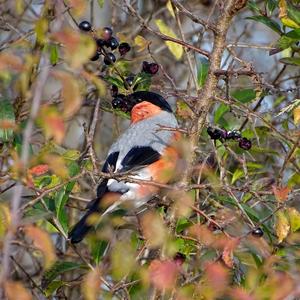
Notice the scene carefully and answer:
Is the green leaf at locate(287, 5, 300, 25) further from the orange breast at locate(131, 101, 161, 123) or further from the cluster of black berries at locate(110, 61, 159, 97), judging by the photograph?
the orange breast at locate(131, 101, 161, 123)

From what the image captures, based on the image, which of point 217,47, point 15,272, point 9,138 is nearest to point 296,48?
point 217,47

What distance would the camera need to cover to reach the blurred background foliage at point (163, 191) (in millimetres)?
1588

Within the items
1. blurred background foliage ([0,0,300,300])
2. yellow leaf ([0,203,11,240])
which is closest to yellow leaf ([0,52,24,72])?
blurred background foliage ([0,0,300,300])

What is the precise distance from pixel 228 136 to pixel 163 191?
35 cm

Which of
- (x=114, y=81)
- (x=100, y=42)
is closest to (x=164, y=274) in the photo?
(x=100, y=42)

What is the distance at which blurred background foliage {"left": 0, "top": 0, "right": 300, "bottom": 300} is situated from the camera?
1588 mm

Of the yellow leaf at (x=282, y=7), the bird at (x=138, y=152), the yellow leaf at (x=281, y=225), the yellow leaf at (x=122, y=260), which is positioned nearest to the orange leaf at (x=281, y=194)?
the yellow leaf at (x=281, y=225)

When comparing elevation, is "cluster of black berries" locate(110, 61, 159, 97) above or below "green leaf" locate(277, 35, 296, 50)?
below

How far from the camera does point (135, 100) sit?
321 cm

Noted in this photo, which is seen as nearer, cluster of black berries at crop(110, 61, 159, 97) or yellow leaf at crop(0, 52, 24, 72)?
yellow leaf at crop(0, 52, 24, 72)

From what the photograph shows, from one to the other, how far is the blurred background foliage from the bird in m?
0.08

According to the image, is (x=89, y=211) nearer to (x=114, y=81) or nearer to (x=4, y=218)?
(x=114, y=81)

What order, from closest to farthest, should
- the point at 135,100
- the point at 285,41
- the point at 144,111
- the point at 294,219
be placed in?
the point at 294,219, the point at 285,41, the point at 135,100, the point at 144,111

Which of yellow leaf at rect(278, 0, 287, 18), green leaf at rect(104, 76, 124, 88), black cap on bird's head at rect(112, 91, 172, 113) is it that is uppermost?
yellow leaf at rect(278, 0, 287, 18)
